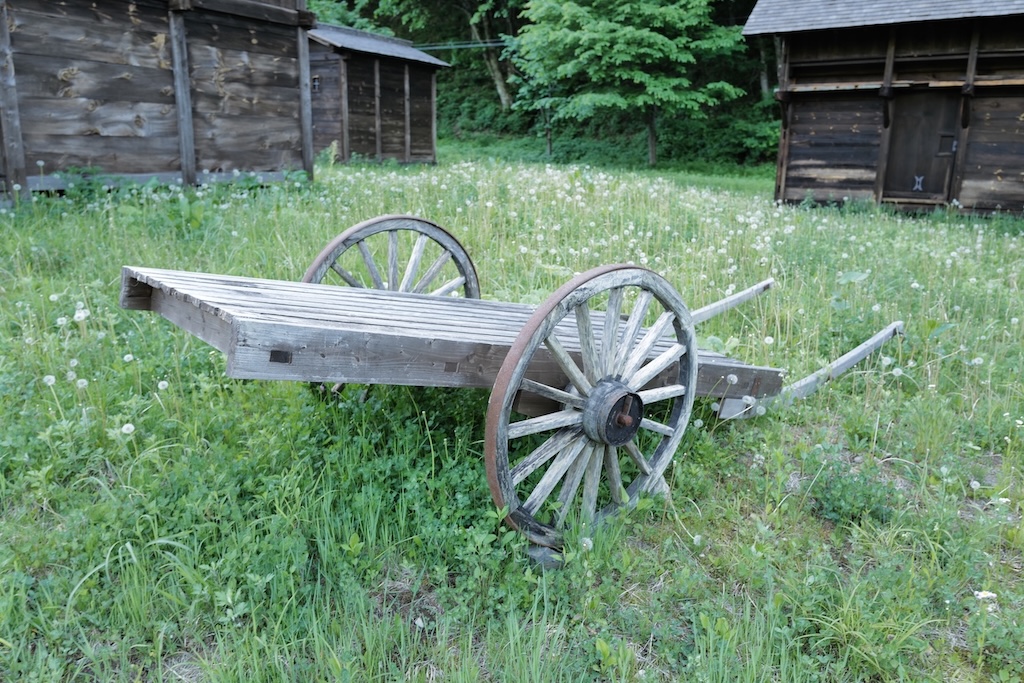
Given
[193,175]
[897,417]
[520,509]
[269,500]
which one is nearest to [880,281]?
[897,417]

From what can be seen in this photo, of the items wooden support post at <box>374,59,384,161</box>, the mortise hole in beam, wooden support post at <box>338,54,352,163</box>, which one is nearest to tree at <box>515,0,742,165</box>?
wooden support post at <box>374,59,384,161</box>

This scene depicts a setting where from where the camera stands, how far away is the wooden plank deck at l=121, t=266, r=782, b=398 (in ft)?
7.32

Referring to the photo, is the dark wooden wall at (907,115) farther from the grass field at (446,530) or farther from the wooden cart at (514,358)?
the wooden cart at (514,358)

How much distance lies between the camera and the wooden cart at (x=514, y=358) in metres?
2.37

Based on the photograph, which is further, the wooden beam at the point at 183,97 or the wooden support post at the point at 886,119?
the wooden support post at the point at 886,119

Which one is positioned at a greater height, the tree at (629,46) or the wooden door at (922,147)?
the tree at (629,46)

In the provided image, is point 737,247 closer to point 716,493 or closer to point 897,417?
point 897,417

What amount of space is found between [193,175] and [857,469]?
7.65 meters

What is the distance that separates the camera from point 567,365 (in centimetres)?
277

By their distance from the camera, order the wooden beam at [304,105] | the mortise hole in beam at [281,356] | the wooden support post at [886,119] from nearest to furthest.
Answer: the mortise hole in beam at [281,356]
the wooden beam at [304,105]
the wooden support post at [886,119]

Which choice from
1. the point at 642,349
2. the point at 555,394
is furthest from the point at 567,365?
the point at 642,349

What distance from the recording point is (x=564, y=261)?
246 inches

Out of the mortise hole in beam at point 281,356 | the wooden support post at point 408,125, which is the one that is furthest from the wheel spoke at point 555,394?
the wooden support post at point 408,125

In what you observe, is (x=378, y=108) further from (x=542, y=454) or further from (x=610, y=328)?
(x=542, y=454)
